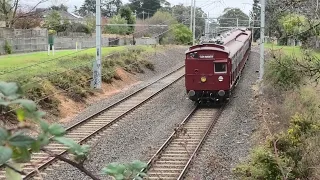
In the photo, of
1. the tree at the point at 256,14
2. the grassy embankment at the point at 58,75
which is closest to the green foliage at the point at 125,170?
the grassy embankment at the point at 58,75

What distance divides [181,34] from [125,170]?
6033 cm

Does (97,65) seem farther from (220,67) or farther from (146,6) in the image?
(146,6)

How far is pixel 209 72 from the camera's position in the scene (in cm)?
2141

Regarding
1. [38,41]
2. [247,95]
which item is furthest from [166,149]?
[38,41]

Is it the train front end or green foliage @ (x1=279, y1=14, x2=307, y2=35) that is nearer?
green foliage @ (x1=279, y1=14, x2=307, y2=35)

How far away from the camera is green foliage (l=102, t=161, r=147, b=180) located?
1682 millimetres

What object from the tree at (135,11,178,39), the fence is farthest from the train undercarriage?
the tree at (135,11,178,39)

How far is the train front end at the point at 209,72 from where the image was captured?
21188 mm

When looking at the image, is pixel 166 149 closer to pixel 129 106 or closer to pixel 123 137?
pixel 123 137

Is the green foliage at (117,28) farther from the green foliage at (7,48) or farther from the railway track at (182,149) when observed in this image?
the railway track at (182,149)

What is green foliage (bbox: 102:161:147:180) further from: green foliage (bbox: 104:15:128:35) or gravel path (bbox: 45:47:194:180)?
green foliage (bbox: 104:15:128:35)

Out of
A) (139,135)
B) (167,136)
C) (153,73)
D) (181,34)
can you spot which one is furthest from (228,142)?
(181,34)

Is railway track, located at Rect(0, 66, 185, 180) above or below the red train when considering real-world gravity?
below

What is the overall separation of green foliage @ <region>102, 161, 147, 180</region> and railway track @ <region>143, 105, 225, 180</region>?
5.99m
